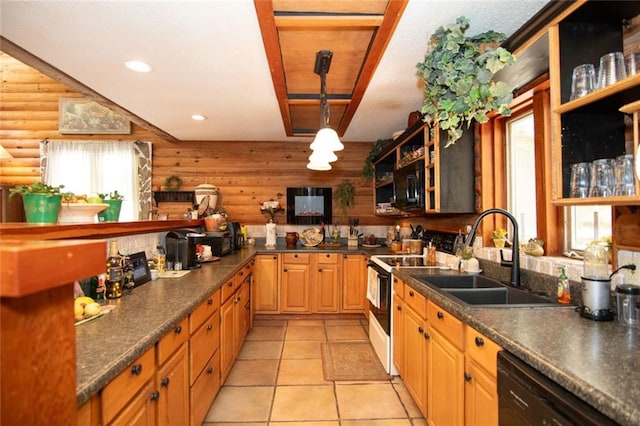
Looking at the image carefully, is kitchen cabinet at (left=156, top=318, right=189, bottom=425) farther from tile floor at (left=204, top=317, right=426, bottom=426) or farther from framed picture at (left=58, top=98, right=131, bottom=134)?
framed picture at (left=58, top=98, right=131, bottom=134)

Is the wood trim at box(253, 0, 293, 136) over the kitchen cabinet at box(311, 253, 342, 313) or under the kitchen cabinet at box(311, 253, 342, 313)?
over

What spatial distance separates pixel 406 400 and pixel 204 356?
58.7 inches

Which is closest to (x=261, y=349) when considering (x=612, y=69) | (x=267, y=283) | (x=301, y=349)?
(x=301, y=349)

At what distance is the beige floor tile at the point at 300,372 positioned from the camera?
2.67 m

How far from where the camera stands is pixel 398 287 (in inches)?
104

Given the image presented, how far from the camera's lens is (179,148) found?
16.2ft

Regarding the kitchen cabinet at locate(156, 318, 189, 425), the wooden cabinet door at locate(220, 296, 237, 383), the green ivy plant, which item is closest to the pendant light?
the green ivy plant

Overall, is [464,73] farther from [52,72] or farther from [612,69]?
[52,72]

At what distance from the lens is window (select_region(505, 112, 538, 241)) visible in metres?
2.34

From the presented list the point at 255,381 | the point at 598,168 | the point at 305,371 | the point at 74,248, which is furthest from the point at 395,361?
the point at 74,248

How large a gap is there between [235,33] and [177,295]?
1537 millimetres

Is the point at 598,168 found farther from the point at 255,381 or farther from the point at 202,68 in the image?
the point at 255,381

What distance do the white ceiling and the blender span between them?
1.24 m

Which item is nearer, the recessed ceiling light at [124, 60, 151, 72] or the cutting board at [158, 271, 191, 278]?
the recessed ceiling light at [124, 60, 151, 72]
